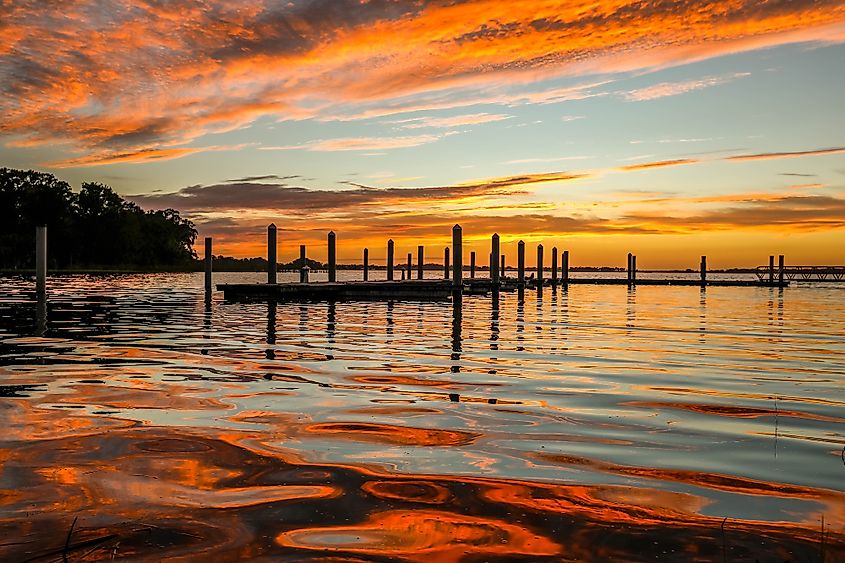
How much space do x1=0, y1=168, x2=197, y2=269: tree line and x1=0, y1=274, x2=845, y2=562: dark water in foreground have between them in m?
93.0

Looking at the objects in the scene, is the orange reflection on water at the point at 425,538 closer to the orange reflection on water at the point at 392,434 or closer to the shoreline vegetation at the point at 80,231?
the orange reflection on water at the point at 392,434

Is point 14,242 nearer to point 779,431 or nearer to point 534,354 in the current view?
point 534,354

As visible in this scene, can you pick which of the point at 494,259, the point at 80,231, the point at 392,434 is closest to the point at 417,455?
the point at 392,434

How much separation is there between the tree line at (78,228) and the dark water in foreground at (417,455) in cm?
9304

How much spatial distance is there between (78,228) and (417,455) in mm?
116096

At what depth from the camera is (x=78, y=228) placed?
110m

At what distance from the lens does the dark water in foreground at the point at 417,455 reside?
4.28 metres

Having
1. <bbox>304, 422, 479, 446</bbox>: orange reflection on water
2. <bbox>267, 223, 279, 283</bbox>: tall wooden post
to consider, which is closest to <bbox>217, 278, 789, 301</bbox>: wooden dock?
<bbox>267, 223, 279, 283</bbox>: tall wooden post

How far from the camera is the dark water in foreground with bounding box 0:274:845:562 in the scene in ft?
14.0

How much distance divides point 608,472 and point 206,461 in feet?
10.3

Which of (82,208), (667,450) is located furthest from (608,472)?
(82,208)

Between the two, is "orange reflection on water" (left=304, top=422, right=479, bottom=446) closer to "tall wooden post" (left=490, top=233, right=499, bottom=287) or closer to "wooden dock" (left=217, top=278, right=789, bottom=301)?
"wooden dock" (left=217, top=278, right=789, bottom=301)

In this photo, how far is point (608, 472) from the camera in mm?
5797

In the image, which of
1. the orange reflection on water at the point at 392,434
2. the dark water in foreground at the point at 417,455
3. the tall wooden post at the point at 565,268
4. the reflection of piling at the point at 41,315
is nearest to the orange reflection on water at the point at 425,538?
the dark water in foreground at the point at 417,455
